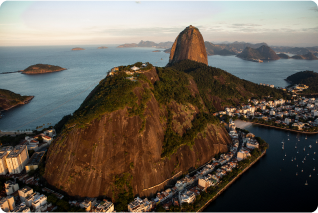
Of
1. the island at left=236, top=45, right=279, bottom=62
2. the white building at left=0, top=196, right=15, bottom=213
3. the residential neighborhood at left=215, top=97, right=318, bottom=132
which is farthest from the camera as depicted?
the island at left=236, top=45, right=279, bottom=62

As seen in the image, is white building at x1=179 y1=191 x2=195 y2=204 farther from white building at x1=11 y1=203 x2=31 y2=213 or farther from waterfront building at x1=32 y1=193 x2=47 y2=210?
white building at x1=11 y1=203 x2=31 y2=213

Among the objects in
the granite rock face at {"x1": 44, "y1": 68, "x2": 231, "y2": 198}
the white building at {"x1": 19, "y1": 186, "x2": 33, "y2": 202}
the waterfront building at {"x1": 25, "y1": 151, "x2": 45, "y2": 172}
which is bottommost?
the white building at {"x1": 19, "y1": 186, "x2": 33, "y2": 202}

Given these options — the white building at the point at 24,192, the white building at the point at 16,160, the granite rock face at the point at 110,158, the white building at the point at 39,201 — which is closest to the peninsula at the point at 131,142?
the granite rock face at the point at 110,158

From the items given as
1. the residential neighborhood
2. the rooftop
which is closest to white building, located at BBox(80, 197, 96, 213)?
the rooftop

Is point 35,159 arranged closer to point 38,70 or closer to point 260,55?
point 38,70

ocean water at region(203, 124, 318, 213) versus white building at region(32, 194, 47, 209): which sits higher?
white building at region(32, 194, 47, 209)

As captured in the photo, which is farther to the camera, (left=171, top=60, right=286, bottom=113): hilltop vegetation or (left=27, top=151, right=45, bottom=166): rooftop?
(left=171, top=60, right=286, bottom=113): hilltop vegetation

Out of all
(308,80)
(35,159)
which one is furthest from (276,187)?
(308,80)

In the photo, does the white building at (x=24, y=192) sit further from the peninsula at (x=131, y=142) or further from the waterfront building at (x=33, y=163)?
the waterfront building at (x=33, y=163)
